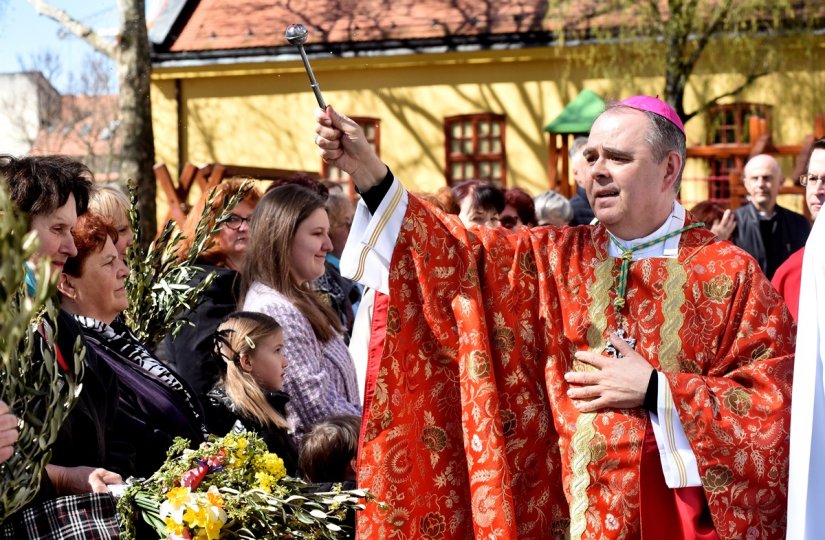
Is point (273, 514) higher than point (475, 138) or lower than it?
lower

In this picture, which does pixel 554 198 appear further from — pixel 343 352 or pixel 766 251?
pixel 343 352

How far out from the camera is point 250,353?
4496 millimetres

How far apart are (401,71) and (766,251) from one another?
13008 mm

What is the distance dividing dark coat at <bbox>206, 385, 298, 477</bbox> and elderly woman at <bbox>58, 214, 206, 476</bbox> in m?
0.32

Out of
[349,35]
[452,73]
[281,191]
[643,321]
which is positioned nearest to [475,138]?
[452,73]

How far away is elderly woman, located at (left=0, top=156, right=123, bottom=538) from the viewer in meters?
3.00

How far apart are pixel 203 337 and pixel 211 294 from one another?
0.38 metres

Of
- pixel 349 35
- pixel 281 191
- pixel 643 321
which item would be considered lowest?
pixel 643 321

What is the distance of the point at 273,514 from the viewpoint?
2.88 meters

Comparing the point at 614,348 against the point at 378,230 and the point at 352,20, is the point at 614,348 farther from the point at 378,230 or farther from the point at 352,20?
the point at 352,20

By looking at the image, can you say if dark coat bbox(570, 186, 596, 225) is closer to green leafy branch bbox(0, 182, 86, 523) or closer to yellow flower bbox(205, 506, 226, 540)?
yellow flower bbox(205, 506, 226, 540)

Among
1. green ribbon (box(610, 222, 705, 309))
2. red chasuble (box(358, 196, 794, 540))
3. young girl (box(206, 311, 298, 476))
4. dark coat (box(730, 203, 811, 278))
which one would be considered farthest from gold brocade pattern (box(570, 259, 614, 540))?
dark coat (box(730, 203, 811, 278))

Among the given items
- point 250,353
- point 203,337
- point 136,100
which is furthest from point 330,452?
point 136,100

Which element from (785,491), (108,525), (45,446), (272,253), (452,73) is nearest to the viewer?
(45,446)
